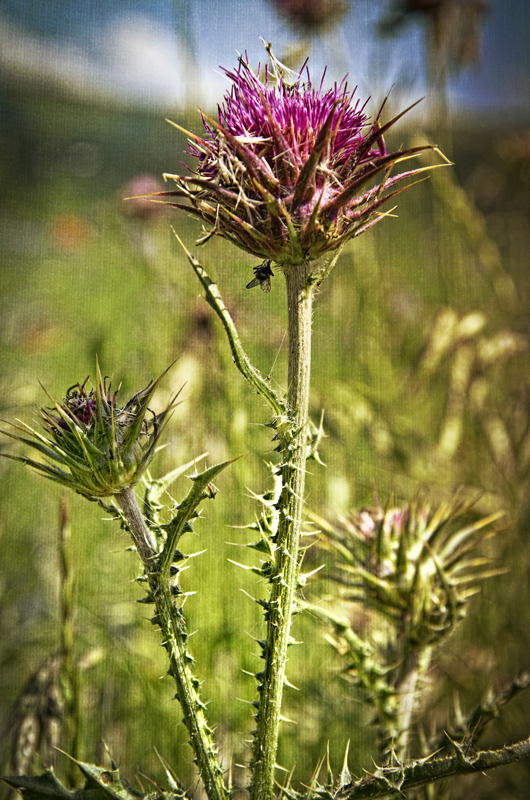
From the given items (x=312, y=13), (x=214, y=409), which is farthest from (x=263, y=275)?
(x=312, y=13)

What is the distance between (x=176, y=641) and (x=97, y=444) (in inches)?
8.8

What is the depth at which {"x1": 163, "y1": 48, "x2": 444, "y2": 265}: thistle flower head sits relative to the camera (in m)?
0.55

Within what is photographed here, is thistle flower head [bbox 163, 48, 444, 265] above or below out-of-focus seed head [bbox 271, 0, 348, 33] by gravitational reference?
below

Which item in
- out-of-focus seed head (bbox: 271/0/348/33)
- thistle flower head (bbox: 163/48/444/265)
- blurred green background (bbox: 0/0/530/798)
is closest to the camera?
thistle flower head (bbox: 163/48/444/265)

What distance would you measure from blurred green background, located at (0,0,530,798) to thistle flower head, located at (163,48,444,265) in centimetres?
50

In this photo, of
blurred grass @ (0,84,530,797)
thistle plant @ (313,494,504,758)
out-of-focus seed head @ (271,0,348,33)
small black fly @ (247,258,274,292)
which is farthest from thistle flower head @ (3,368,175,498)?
out-of-focus seed head @ (271,0,348,33)

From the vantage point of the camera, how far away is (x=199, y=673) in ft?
4.07

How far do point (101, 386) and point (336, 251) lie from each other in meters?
0.31

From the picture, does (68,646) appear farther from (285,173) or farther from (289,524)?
(285,173)

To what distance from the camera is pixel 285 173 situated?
0.59m

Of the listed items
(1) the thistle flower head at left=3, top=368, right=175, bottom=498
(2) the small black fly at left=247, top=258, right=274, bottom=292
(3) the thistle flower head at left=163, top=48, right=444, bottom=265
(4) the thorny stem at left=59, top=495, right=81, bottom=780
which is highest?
(3) the thistle flower head at left=163, top=48, right=444, bottom=265

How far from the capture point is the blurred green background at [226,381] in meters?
1.25

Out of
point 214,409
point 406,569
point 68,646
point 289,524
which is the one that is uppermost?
point 214,409

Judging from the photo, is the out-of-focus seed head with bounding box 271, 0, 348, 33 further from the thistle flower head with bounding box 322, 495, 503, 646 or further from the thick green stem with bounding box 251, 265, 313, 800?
the thistle flower head with bounding box 322, 495, 503, 646
